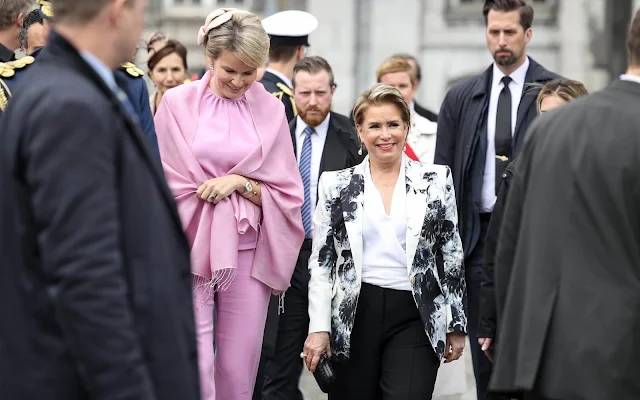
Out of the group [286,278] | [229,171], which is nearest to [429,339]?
[286,278]

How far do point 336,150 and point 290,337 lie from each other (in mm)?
1116

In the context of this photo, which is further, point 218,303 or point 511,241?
point 218,303

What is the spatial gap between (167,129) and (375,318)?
1.30 metres

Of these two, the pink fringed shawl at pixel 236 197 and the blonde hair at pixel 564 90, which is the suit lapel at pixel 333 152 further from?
the blonde hair at pixel 564 90

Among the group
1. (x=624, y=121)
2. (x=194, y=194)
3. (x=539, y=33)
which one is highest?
(x=624, y=121)

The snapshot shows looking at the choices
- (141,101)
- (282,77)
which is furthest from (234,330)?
(282,77)

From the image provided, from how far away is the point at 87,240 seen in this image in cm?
285

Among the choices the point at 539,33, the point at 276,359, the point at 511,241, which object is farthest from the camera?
the point at 539,33

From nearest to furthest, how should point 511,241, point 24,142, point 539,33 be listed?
point 24,142 → point 511,241 → point 539,33

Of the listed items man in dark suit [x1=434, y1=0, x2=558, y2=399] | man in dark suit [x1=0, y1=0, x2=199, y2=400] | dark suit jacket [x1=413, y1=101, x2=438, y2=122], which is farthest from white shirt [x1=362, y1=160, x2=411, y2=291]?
dark suit jacket [x1=413, y1=101, x2=438, y2=122]

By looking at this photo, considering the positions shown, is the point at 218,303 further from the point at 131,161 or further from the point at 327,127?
the point at 131,161

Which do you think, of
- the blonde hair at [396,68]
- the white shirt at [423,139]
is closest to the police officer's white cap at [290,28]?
the white shirt at [423,139]

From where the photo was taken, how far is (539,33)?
65.2 feet

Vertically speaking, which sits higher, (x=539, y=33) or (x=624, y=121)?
(x=624, y=121)
